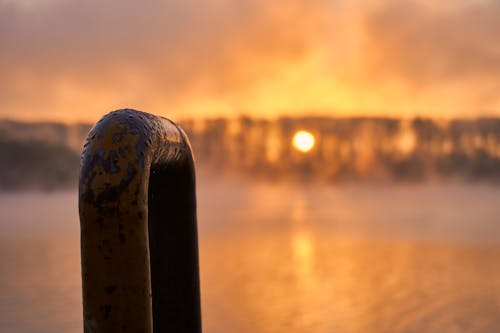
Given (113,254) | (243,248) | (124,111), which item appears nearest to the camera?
(113,254)

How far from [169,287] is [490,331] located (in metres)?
5.21

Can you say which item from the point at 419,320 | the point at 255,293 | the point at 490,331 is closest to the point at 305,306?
the point at 255,293

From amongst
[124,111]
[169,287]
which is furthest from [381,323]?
[124,111]

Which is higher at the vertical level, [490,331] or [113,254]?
[113,254]

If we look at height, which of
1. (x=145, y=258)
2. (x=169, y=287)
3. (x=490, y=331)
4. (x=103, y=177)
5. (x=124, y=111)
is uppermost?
(x=124, y=111)

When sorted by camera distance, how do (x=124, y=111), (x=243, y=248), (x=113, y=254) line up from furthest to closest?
(x=243, y=248), (x=124, y=111), (x=113, y=254)

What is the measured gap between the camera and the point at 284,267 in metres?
9.08

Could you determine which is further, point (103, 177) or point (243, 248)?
point (243, 248)

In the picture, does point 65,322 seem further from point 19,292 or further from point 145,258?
point 145,258

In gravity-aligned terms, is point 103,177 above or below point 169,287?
above

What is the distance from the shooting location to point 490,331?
221 inches

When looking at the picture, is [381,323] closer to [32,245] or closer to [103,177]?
[103,177]

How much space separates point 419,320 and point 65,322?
11.8ft

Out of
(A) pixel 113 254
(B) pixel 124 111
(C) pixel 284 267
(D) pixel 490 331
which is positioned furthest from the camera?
(C) pixel 284 267
